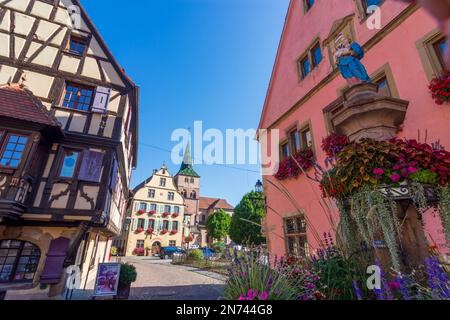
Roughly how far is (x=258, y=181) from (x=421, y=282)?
295 inches

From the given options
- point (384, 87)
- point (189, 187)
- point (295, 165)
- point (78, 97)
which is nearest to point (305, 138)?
point (295, 165)

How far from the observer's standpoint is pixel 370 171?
2.70 m

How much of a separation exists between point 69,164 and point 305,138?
821 centimetres

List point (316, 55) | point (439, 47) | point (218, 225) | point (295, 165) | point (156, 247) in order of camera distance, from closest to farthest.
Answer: point (439, 47) < point (295, 165) < point (316, 55) < point (156, 247) < point (218, 225)

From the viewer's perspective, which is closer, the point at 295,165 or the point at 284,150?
the point at 295,165

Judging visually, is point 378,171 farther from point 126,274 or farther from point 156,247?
point 156,247

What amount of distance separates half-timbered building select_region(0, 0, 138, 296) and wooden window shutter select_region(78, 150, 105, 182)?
30 mm

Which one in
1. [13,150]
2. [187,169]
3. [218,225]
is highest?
[187,169]

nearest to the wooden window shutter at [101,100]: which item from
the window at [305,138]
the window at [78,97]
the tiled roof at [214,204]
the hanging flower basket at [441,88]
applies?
the window at [78,97]

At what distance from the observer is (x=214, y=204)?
177ft
